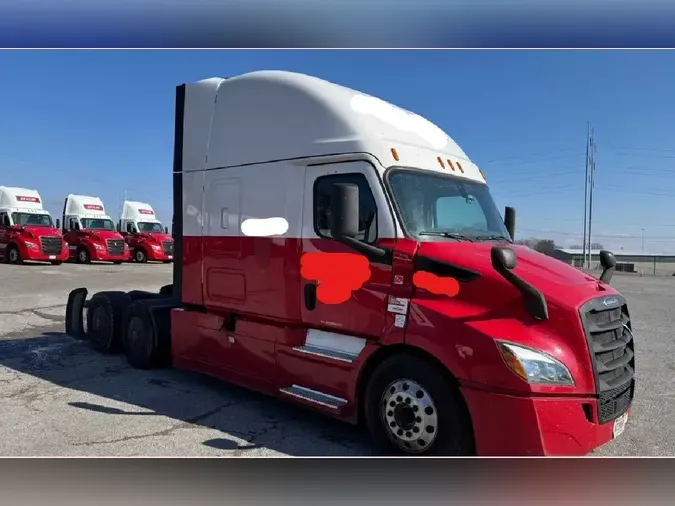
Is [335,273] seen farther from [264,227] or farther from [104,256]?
[104,256]

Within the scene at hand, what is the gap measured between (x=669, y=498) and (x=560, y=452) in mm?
957

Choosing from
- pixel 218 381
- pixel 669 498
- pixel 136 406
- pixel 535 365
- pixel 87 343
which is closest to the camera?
pixel 535 365

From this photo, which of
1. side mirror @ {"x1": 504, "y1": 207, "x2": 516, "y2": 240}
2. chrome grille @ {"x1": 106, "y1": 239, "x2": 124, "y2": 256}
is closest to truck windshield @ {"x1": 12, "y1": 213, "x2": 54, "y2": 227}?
chrome grille @ {"x1": 106, "y1": 239, "x2": 124, "y2": 256}

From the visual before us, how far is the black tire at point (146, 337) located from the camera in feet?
21.0

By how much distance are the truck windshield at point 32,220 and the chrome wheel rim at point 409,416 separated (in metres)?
22.1

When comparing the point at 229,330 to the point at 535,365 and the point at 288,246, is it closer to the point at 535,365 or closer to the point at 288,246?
the point at 288,246

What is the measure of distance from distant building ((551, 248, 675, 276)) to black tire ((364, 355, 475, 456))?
155 cm

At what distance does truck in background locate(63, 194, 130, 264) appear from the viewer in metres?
23.0

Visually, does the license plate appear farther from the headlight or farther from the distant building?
the distant building

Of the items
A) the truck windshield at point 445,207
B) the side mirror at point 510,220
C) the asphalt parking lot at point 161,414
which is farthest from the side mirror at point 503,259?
the asphalt parking lot at point 161,414

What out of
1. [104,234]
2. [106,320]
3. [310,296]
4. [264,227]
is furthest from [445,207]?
[104,234]
